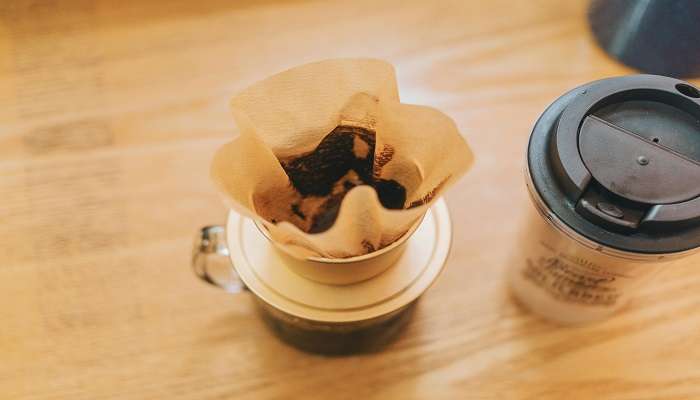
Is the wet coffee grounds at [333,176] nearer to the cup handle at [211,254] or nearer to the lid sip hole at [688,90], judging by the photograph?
the cup handle at [211,254]

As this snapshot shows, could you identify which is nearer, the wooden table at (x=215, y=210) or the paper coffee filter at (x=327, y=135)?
the paper coffee filter at (x=327, y=135)

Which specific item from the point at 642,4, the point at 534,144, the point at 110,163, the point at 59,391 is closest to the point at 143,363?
the point at 59,391

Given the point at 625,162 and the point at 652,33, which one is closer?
the point at 625,162

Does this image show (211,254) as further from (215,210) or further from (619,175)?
(619,175)

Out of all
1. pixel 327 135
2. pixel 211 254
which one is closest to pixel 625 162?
pixel 327 135

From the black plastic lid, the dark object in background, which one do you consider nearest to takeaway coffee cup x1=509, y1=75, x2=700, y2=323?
the black plastic lid

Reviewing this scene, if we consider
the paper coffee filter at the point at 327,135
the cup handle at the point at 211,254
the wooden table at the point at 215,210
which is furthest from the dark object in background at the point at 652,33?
the cup handle at the point at 211,254
